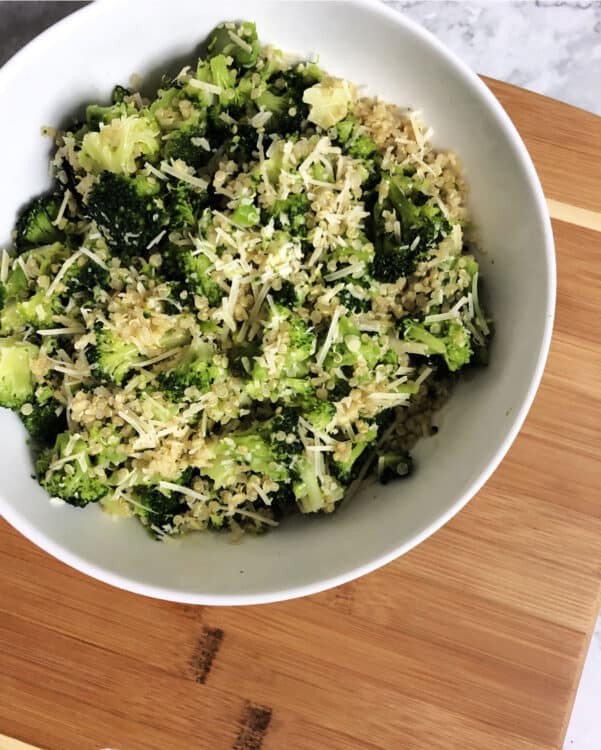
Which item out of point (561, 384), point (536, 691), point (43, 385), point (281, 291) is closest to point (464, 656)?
point (536, 691)

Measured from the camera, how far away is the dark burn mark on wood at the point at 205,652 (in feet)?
5.76

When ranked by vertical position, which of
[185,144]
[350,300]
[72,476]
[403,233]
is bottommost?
[72,476]

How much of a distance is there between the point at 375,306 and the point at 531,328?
0.33 meters

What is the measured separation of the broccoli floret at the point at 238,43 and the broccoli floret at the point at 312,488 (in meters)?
0.84

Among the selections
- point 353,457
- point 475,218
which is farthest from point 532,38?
point 353,457

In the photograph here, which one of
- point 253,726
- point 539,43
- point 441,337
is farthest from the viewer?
point 539,43

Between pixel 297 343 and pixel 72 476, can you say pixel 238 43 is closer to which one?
pixel 297 343

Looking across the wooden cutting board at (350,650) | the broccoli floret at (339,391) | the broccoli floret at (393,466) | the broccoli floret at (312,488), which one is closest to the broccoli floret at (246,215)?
the broccoli floret at (339,391)

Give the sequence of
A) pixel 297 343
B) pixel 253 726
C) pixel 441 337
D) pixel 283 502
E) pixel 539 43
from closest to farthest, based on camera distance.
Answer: pixel 297 343 → pixel 441 337 → pixel 283 502 → pixel 253 726 → pixel 539 43

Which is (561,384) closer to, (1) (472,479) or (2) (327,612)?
(1) (472,479)

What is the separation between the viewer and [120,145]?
56.3 inches

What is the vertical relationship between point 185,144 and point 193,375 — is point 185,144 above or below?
above

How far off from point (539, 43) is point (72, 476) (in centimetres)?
190

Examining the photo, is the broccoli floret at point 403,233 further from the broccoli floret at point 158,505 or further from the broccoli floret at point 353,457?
the broccoli floret at point 158,505
